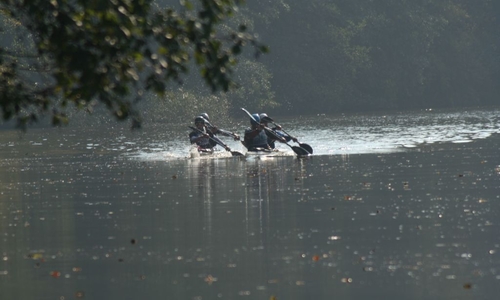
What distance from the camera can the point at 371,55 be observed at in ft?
273

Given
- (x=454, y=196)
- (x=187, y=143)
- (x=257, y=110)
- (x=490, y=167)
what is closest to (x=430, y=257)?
(x=454, y=196)

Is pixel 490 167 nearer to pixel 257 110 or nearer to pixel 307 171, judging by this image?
pixel 307 171

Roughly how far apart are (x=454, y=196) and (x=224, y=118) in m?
49.4

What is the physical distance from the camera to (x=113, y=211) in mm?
17922

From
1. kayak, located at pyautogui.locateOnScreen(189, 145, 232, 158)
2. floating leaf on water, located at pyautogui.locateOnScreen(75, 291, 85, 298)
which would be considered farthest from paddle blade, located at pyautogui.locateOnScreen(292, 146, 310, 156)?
floating leaf on water, located at pyautogui.locateOnScreen(75, 291, 85, 298)

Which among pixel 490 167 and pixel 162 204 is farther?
pixel 490 167

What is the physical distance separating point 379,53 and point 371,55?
1.92ft

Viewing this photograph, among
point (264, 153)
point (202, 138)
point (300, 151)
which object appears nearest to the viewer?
point (300, 151)

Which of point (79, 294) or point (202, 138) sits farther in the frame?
point (202, 138)

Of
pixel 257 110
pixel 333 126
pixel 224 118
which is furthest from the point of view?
pixel 257 110

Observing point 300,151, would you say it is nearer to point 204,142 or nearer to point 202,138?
point 202,138

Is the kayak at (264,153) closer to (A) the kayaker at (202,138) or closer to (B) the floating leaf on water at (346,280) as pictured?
(A) the kayaker at (202,138)

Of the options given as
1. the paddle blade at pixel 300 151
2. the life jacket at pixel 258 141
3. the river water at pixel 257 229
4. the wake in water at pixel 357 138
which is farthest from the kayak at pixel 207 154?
the river water at pixel 257 229

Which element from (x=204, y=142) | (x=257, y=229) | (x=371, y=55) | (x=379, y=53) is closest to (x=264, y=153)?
(x=204, y=142)
